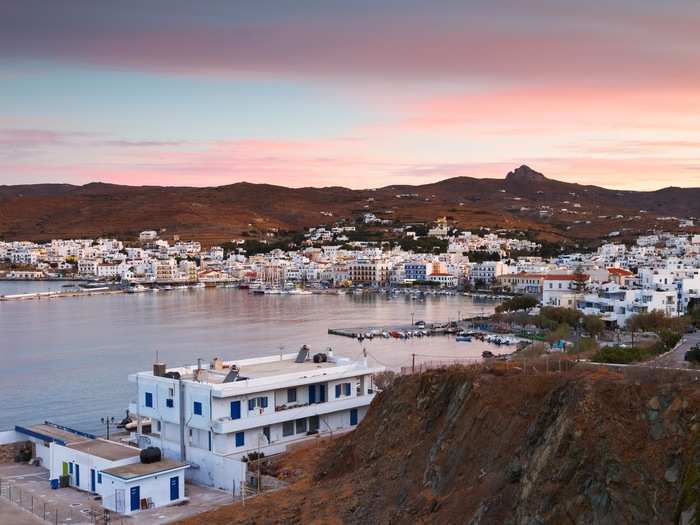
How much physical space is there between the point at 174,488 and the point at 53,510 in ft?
4.47

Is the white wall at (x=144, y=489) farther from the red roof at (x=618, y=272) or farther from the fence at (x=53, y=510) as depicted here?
the red roof at (x=618, y=272)

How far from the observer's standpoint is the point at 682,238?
238 ft

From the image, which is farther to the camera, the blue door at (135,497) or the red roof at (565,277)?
the red roof at (565,277)

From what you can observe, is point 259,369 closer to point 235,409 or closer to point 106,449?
point 235,409

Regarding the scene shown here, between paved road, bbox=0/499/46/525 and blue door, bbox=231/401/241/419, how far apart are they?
2.54m

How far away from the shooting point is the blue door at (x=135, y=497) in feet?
31.9

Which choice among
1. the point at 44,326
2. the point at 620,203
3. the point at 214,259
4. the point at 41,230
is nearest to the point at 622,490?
the point at 44,326

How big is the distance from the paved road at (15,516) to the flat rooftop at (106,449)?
3.61 feet

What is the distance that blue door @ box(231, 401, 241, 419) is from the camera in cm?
1083

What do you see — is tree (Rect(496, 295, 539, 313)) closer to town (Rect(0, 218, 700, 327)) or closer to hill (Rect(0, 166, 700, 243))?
town (Rect(0, 218, 700, 327))

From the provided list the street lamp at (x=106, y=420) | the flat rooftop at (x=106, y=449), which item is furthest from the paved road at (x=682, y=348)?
the street lamp at (x=106, y=420)

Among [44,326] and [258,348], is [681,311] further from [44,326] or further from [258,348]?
[44,326]

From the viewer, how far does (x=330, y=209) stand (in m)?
115

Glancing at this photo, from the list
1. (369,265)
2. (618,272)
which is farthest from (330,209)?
(618,272)
